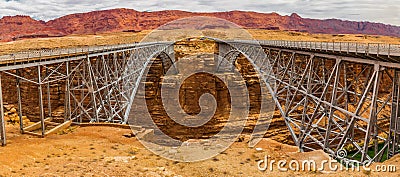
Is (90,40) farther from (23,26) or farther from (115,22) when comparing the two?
(23,26)

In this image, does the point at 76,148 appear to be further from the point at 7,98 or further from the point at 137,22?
the point at 137,22

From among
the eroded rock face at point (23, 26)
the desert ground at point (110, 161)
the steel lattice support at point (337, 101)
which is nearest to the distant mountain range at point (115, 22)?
the eroded rock face at point (23, 26)

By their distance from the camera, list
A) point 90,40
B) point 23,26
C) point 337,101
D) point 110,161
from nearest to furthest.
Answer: point 110,161 → point 337,101 → point 90,40 → point 23,26

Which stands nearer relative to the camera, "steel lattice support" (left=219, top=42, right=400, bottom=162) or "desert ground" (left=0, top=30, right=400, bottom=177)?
"desert ground" (left=0, top=30, right=400, bottom=177)

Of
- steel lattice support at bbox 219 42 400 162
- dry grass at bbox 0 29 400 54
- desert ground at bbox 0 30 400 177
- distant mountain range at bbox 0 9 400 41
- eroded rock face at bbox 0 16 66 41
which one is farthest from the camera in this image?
distant mountain range at bbox 0 9 400 41

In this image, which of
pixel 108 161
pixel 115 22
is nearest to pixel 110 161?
pixel 108 161

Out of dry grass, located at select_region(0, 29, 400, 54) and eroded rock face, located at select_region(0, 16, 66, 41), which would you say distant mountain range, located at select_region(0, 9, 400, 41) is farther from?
dry grass, located at select_region(0, 29, 400, 54)

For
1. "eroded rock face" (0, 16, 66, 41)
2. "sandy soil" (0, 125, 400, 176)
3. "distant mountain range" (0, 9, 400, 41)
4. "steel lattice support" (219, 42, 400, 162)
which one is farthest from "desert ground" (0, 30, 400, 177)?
"eroded rock face" (0, 16, 66, 41)

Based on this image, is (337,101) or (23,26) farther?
(23,26)
